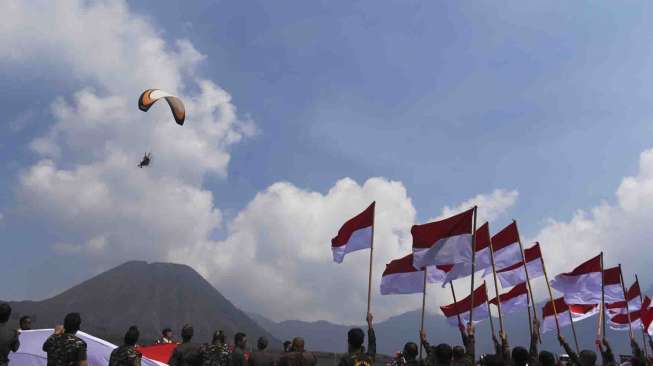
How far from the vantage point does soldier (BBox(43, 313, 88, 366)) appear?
823 cm

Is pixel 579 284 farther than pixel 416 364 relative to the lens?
Yes

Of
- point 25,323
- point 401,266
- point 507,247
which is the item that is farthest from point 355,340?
point 507,247

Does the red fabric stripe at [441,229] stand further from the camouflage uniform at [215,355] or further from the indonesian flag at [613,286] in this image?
the indonesian flag at [613,286]

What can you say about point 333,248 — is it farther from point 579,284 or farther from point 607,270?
point 607,270

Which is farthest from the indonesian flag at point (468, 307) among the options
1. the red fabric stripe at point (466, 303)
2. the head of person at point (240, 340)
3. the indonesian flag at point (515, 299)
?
the head of person at point (240, 340)

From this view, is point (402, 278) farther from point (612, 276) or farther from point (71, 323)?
point (71, 323)

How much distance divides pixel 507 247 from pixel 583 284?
3550 millimetres

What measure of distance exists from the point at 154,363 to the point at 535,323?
9542 mm

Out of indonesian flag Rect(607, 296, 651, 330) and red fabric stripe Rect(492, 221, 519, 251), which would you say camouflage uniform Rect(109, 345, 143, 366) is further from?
indonesian flag Rect(607, 296, 651, 330)

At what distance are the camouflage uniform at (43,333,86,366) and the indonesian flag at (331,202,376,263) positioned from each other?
11998 mm

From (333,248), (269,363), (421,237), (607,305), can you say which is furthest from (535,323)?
(607,305)

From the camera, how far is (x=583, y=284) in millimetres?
21266

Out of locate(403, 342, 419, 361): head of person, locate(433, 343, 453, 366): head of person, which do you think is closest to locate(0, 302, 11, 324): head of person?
locate(403, 342, 419, 361): head of person

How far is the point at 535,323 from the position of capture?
12844 mm
